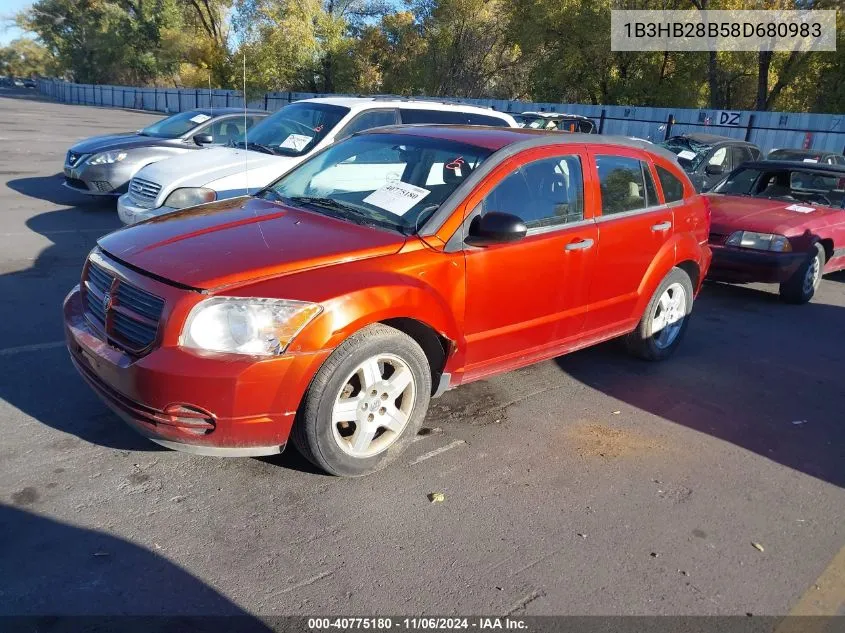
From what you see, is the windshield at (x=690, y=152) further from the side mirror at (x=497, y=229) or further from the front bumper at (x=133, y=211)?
the side mirror at (x=497, y=229)

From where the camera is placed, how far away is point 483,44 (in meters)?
39.4

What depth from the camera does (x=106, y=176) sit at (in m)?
10.4

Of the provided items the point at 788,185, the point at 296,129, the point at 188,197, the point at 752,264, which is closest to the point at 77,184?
the point at 188,197

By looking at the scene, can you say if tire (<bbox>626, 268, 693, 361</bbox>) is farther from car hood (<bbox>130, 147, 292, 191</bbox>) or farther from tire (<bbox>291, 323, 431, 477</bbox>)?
car hood (<bbox>130, 147, 292, 191</bbox>)

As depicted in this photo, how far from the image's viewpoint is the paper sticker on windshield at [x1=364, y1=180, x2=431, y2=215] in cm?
412

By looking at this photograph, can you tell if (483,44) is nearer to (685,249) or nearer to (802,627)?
(685,249)

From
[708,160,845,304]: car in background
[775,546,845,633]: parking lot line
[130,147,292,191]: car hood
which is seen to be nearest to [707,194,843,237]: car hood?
[708,160,845,304]: car in background

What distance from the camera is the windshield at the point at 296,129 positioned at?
8164 mm

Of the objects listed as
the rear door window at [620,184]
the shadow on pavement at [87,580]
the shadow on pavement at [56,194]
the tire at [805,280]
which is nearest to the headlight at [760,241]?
the tire at [805,280]

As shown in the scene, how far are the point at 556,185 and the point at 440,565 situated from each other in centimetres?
260

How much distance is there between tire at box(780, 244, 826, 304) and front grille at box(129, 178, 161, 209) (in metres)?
7.15

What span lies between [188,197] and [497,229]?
16.5ft

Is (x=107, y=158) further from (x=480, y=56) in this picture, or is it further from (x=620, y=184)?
(x=480, y=56)

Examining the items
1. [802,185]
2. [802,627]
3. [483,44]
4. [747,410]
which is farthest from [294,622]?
[483,44]
